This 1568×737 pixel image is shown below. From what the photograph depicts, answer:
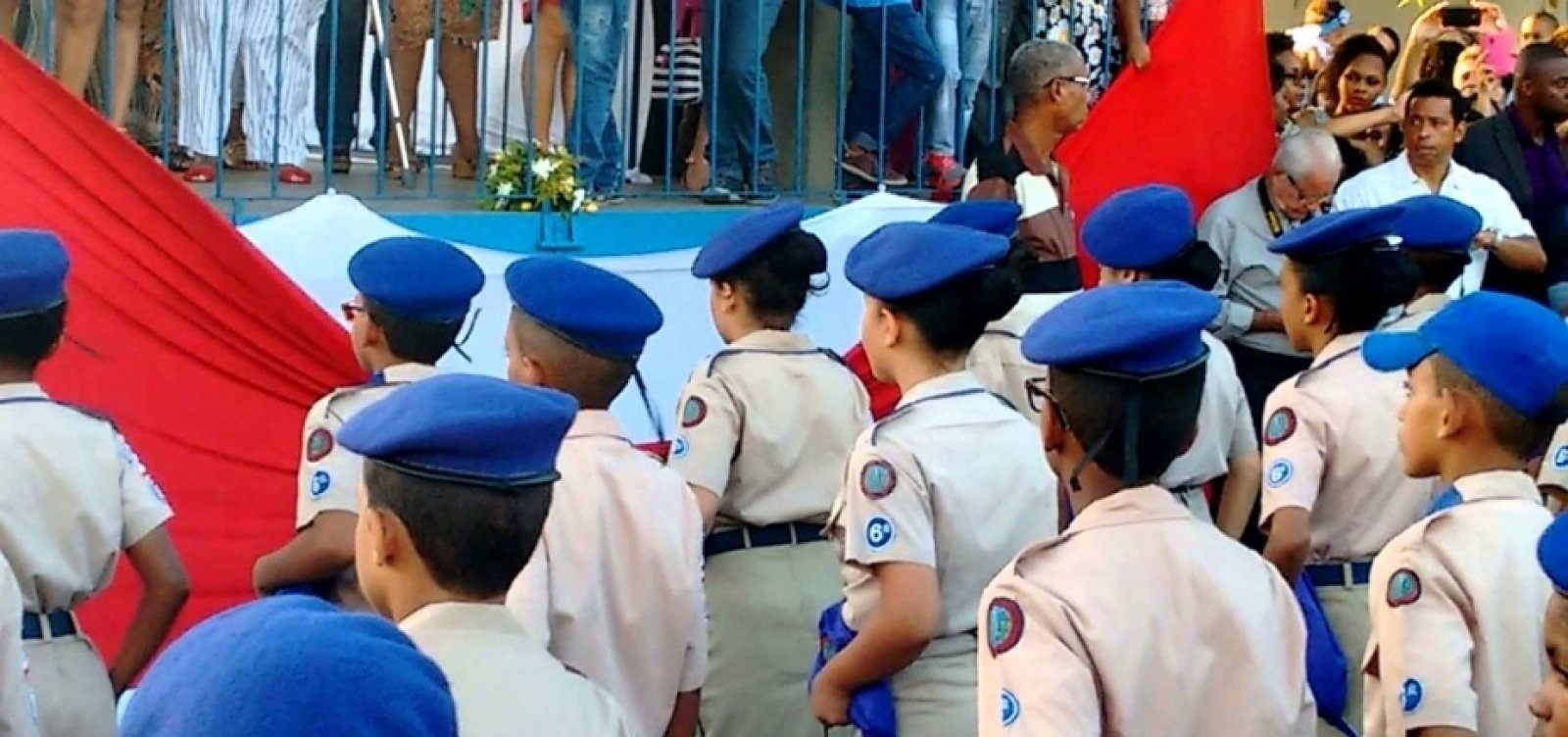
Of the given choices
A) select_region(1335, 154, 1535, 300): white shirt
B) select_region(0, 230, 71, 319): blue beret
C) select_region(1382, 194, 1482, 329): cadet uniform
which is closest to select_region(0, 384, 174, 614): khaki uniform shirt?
select_region(0, 230, 71, 319): blue beret

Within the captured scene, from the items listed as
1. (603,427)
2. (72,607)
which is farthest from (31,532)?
(603,427)

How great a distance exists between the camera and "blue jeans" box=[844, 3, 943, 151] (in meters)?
7.32

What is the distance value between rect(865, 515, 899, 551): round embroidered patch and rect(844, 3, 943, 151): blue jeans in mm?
4061

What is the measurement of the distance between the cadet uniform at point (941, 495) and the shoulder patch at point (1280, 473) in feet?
2.25

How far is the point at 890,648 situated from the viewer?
129 inches

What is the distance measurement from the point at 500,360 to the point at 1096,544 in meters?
3.41

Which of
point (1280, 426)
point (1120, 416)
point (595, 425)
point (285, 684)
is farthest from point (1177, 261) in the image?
point (285, 684)

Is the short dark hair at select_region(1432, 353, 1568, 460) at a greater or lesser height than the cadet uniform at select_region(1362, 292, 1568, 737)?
greater

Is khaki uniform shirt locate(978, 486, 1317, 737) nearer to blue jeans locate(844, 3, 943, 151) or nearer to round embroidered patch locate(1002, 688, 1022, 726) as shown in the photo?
round embroidered patch locate(1002, 688, 1022, 726)

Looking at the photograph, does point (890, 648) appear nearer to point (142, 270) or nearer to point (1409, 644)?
point (1409, 644)

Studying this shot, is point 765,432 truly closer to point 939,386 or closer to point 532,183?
point 939,386

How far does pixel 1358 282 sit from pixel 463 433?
2480mm

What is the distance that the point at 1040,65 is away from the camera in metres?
5.89

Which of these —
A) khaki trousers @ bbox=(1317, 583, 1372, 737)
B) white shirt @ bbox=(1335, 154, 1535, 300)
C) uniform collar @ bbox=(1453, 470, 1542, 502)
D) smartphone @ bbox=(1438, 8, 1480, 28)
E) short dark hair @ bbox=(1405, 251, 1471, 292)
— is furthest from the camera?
smartphone @ bbox=(1438, 8, 1480, 28)
